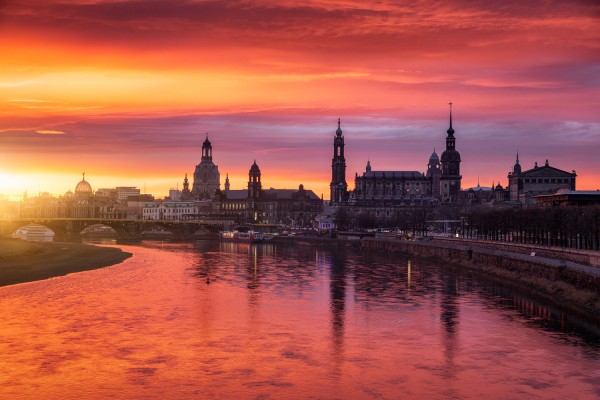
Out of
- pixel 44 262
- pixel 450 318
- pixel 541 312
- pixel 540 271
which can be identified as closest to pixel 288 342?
pixel 450 318

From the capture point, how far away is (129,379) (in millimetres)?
35719

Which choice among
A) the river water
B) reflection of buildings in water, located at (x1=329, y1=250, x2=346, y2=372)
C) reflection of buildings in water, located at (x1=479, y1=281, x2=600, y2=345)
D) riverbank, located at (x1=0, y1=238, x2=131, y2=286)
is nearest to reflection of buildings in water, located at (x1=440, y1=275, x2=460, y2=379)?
the river water

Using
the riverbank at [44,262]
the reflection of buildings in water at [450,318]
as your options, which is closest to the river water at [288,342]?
the reflection of buildings in water at [450,318]

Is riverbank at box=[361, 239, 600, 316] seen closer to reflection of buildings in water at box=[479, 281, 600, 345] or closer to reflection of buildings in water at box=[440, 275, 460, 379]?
reflection of buildings in water at box=[479, 281, 600, 345]

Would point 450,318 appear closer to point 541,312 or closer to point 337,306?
point 541,312

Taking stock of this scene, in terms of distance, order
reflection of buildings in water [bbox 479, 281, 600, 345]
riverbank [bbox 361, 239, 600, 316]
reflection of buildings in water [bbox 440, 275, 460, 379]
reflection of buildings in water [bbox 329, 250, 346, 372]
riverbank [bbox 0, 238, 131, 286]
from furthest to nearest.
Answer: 1. riverbank [bbox 0, 238, 131, 286]
2. riverbank [bbox 361, 239, 600, 316]
3. reflection of buildings in water [bbox 479, 281, 600, 345]
4. reflection of buildings in water [bbox 329, 250, 346, 372]
5. reflection of buildings in water [bbox 440, 275, 460, 379]

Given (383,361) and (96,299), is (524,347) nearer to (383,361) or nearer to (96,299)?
(383,361)

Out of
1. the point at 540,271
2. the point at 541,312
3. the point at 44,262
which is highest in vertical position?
the point at 540,271

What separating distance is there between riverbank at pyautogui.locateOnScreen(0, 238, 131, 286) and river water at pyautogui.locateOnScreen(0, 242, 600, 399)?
188 inches

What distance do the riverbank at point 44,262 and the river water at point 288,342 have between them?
477 centimetres

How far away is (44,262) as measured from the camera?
92688 millimetres

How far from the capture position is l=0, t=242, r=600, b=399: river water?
34562mm

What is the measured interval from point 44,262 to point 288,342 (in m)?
56.6

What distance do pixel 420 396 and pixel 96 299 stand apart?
114ft
